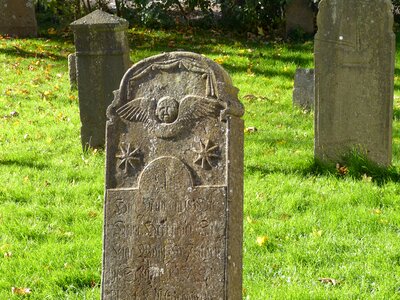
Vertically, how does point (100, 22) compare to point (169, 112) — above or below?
above

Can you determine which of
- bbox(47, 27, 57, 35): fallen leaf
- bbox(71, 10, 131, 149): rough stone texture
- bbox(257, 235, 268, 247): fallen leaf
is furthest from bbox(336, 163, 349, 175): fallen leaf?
bbox(47, 27, 57, 35): fallen leaf

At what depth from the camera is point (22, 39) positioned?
1658 centimetres

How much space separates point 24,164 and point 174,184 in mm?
4323

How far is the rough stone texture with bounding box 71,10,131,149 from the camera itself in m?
9.02

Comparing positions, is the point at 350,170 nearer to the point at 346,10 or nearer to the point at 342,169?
the point at 342,169

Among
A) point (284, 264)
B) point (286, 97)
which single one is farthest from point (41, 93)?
point (284, 264)

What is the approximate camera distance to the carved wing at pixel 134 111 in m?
4.78

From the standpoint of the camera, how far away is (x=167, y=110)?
469 cm

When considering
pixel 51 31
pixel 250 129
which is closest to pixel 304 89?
pixel 250 129

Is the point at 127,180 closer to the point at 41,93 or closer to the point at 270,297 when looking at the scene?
the point at 270,297

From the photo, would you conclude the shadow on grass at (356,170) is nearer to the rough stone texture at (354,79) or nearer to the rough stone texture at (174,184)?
the rough stone texture at (354,79)

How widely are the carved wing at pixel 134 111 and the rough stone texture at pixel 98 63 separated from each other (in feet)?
14.0

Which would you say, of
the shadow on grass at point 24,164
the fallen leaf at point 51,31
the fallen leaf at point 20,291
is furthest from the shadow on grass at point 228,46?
the fallen leaf at point 20,291

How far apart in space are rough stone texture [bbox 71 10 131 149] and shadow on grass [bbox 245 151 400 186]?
1.80 meters
